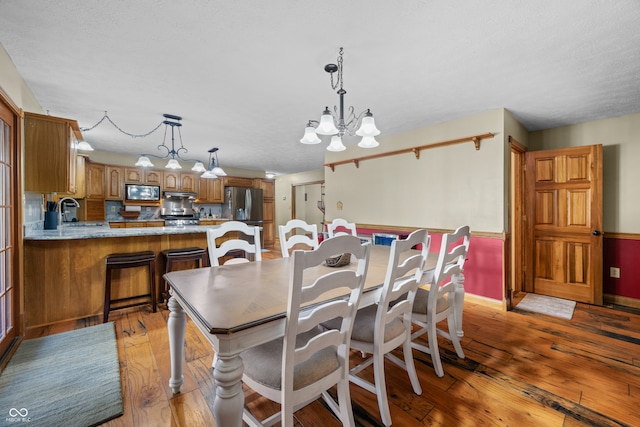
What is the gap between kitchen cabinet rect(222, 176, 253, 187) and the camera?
274 inches

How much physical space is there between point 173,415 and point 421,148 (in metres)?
3.69

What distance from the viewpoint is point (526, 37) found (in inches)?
69.1

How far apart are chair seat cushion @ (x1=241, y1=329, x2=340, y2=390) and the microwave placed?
5.71m

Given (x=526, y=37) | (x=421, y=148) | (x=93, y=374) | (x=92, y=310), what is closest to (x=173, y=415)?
(x=93, y=374)

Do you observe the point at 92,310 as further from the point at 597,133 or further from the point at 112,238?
the point at 597,133

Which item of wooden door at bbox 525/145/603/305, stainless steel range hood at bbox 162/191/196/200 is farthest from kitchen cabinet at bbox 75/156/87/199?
wooden door at bbox 525/145/603/305

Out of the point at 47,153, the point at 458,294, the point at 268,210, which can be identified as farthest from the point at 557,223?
the point at 268,210

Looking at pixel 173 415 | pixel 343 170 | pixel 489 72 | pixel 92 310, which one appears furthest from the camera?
pixel 343 170

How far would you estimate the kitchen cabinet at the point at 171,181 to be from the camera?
596 centimetres

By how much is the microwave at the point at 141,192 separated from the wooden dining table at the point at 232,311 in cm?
500

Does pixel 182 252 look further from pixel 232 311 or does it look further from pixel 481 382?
pixel 481 382

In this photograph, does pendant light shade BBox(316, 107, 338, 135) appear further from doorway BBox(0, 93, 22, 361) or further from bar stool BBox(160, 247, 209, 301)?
doorway BBox(0, 93, 22, 361)

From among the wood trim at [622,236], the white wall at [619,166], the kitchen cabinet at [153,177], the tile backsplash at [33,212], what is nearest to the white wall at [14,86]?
the tile backsplash at [33,212]

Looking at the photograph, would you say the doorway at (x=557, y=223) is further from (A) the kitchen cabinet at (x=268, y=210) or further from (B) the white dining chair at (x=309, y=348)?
(A) the kitchen cabinet at (x=268, y=210)
